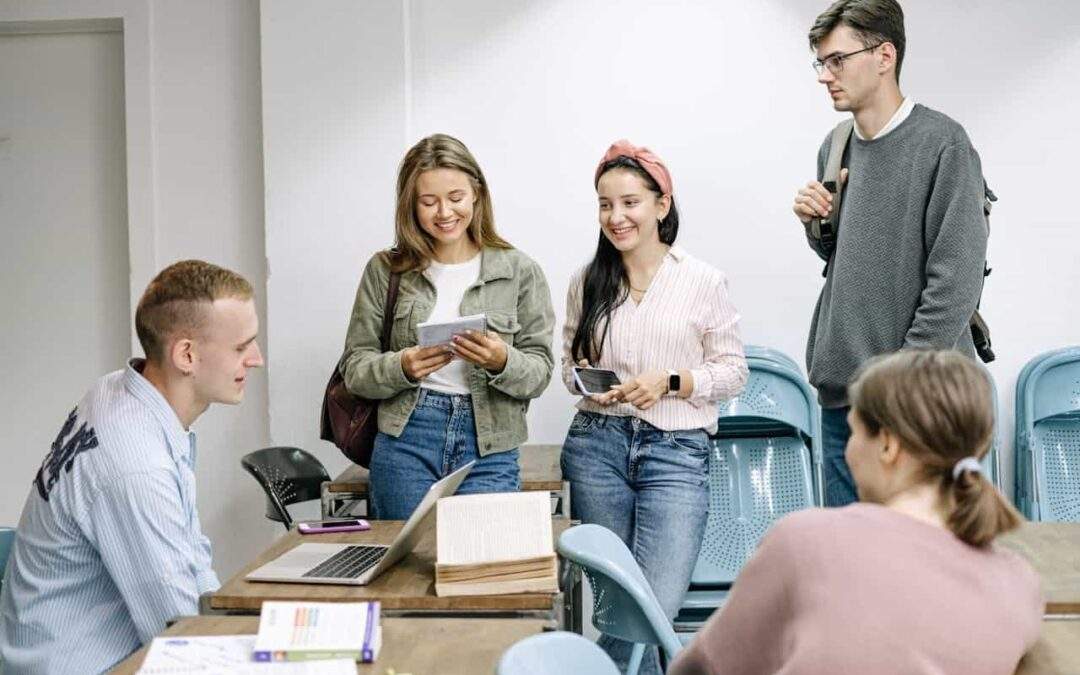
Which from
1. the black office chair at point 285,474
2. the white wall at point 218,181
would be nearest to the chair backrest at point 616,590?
the black office chair at point 285,474

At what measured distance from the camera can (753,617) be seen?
1.76 meters

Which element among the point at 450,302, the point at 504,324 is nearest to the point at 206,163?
the point at 450,302

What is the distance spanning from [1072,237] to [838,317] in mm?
1781

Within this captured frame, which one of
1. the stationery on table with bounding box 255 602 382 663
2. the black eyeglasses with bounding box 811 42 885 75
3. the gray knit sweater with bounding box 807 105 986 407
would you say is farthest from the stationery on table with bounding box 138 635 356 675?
the black eyeglasses with bounding box 811 42 885 75

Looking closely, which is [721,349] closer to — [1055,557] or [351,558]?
[1055,557]

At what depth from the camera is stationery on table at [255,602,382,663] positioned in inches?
81.7

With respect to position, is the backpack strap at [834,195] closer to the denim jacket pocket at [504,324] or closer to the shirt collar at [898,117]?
the shirt collar at [898,117]

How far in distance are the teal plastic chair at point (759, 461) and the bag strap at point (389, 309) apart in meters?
1.37

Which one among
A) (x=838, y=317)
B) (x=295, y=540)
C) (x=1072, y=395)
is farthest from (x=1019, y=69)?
(x=295, y=540)

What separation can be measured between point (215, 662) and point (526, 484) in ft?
6.34

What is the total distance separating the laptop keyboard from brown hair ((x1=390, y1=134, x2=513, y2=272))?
1.00m

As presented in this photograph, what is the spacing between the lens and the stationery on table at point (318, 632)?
6.81 ft

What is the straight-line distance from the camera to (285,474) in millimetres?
4281

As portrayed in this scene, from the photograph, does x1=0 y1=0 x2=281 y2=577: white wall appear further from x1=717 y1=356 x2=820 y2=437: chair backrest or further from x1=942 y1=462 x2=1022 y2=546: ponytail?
x1=942 y1=462 x2=1022 y2=546: ponytail
